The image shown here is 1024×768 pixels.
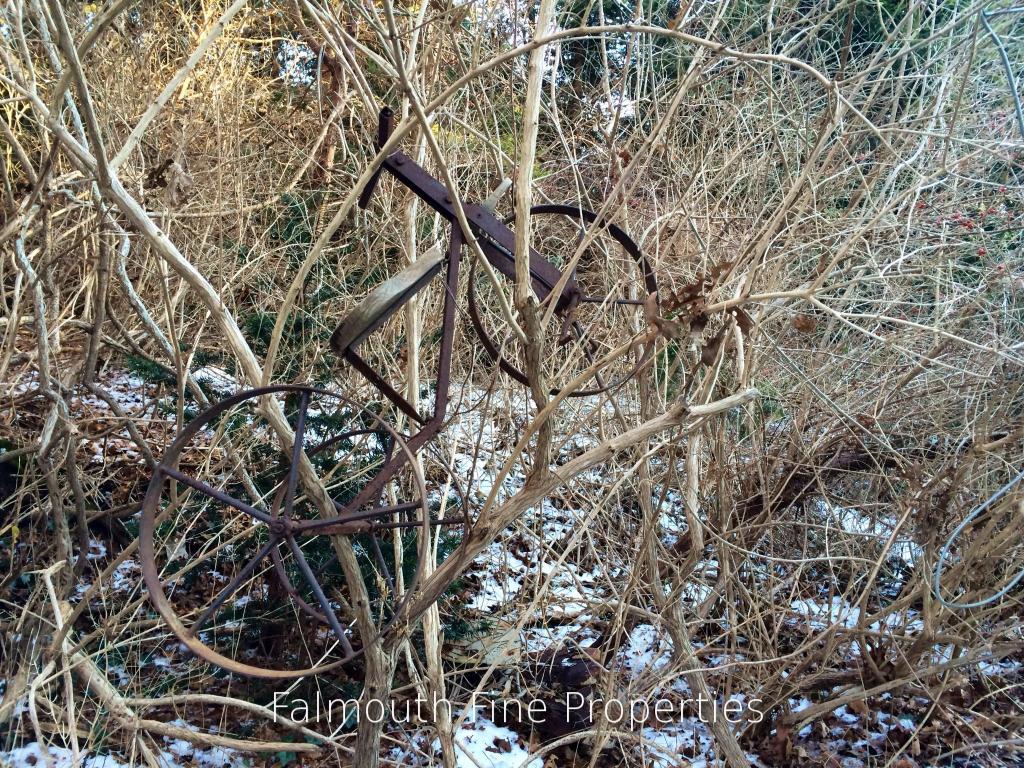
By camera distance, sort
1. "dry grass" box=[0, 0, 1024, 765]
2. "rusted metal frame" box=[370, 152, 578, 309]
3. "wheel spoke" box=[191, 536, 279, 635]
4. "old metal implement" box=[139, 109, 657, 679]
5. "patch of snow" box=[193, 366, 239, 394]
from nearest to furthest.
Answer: "wheel spoke" box=[191, 536, 279, 635] → "rusted metal frame" box=[370, 152, 578, 309] → "old metal implement" box=[139, 109, 657, 679] → "dry grass" box=[0, 0, 1024, 765] → "patch of snow" box=[193, 366, 239, 394]

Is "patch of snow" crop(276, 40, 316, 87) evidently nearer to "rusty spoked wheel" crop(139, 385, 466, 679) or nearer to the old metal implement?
the old metal implement

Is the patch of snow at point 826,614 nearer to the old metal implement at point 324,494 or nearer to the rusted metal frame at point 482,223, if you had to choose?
the old metal implement at point 324,494

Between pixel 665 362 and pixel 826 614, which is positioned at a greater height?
pixel 665 362

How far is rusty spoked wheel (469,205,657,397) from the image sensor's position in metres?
2.12

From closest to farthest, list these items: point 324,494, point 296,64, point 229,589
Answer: point 229,589
point 324,494
point 296,64

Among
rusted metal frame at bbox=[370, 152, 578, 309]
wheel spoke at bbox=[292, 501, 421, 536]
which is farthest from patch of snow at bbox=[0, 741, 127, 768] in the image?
rusted metal frame at bbox=[370, 152, 578, 309]

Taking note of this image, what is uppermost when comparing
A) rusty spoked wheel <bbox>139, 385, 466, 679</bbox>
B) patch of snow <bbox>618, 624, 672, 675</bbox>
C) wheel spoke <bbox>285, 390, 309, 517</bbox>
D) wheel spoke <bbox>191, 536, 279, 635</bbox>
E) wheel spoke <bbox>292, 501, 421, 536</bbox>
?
wheel spoke <bbox>285, 390, 309, 517</bbox>

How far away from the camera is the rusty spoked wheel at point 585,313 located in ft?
6.94

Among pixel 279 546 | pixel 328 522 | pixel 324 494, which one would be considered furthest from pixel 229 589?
pixel 279 546

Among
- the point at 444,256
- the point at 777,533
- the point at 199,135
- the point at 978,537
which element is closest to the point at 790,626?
the point at 777,533

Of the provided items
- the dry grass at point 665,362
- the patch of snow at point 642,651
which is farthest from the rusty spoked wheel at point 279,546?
the patch of snow at point 642,651

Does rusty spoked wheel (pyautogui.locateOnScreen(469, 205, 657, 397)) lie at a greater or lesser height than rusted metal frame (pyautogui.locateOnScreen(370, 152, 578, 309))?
lesser

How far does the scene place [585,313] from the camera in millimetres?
3684

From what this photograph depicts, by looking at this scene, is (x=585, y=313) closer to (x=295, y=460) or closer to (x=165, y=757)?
(x=295, y=460)
